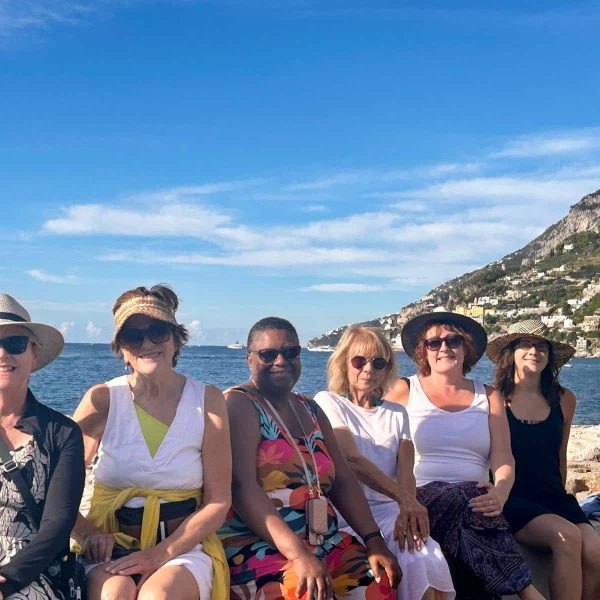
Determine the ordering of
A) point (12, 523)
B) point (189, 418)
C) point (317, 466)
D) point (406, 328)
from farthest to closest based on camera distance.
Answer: point (406, 328), point (317, 466), point (189, 418), point (12, 523)

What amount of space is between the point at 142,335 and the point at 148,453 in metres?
0.55

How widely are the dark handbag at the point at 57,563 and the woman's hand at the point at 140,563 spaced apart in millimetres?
136

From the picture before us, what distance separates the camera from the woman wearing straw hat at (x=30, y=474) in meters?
3.17

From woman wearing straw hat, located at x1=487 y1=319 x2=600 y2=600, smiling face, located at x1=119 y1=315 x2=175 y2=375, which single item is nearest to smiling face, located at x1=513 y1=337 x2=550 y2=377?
woman wearing straw hat, located at x1=487 y1=319 x2=600 y2=600

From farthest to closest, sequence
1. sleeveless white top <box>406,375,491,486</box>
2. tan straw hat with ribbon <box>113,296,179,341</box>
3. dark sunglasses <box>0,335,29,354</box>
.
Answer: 1. sleeveless white top <box>406,375,491,486</box>
2. tan straw hat with ribbon <box>113,296,179,341</box>
3. dark sunglasses <box>0,335,29,354</box>

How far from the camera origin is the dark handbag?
3.24 metres

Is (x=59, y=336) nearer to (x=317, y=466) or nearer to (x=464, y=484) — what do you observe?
(x=317, y=466)

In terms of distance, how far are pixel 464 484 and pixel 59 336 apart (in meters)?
2.36

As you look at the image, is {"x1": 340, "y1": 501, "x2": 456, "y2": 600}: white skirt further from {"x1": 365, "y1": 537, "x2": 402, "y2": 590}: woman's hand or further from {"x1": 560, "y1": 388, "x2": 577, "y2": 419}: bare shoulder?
{"x1": 560, "y1": 388, "x2": 577, "y2": 419}: bare shoulder

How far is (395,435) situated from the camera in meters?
4.52

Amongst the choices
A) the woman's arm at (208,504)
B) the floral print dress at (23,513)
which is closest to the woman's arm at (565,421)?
the woman's arm at (208,504)

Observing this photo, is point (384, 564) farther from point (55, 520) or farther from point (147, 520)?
point (55, 520)

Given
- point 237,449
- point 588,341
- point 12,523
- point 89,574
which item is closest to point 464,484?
point 237,449

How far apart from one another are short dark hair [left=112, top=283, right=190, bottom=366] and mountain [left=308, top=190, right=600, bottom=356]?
70.7 meters
